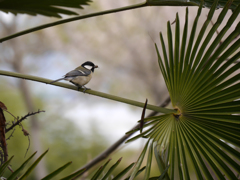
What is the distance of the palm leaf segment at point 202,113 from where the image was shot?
2.82 feet

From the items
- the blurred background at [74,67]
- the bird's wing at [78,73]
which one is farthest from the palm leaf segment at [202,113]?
the blurred background at [74,67]

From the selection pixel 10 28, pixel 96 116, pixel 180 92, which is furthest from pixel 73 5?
pixel 96 116

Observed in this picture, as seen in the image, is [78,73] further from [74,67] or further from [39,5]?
[74,67]

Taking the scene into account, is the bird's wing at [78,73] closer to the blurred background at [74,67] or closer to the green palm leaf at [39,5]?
the green palm leaf at [39,5]

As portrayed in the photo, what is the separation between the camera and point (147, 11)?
7.09 m

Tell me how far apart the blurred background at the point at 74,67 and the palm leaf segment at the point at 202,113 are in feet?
19.8

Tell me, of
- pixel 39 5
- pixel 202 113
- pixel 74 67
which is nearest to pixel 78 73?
pixel 39 5

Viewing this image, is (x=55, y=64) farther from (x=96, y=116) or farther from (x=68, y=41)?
(x=96, y=116)

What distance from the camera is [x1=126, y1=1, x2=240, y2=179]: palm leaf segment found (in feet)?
2.82

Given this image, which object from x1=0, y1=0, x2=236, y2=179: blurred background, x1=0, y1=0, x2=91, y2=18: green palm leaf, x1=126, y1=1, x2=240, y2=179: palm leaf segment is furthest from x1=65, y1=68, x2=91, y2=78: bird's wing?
x1=0, y1=0, x2=236, y2=179: blurred background

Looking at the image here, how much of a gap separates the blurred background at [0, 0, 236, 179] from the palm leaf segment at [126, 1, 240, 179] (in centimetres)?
603

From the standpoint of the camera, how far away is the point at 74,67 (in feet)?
24.7

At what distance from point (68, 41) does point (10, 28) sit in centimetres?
173

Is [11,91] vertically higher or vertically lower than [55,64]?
lower
